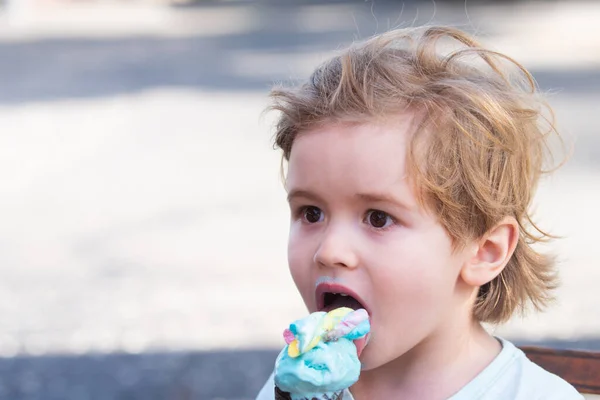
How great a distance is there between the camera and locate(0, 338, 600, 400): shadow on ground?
3939mm

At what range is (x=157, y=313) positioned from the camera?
457cm

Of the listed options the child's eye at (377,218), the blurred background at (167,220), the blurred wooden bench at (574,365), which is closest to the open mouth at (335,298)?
the child's eye at (377,218)

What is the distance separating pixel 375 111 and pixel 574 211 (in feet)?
13.4

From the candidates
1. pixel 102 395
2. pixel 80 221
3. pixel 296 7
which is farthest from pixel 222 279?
pixel 296 7

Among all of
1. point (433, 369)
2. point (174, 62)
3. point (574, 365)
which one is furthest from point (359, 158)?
point (174, 62)

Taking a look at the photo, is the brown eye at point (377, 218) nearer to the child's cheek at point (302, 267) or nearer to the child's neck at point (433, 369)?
the child's cheek at point (302, 267)

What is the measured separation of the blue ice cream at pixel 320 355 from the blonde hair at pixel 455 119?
0.91 feet

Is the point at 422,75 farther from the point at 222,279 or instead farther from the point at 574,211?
the point at 574,211

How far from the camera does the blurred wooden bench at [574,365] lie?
2033 mm

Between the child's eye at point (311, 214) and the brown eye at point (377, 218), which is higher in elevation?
the child's eye at point (311, 214)

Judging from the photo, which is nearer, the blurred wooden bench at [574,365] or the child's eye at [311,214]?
the child's eye at [311,214]

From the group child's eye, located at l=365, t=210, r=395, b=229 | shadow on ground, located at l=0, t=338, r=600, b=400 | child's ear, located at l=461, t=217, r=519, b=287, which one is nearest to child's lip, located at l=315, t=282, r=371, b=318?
child's eye, located at l=365, t=210, r=395, b=229

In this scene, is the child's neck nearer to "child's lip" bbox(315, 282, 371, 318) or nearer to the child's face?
the child's face

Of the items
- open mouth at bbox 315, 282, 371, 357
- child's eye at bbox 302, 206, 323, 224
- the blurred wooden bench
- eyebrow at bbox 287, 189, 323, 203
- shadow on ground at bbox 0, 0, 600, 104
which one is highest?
shadow on ground at bbox 0, 0, 600, 104
